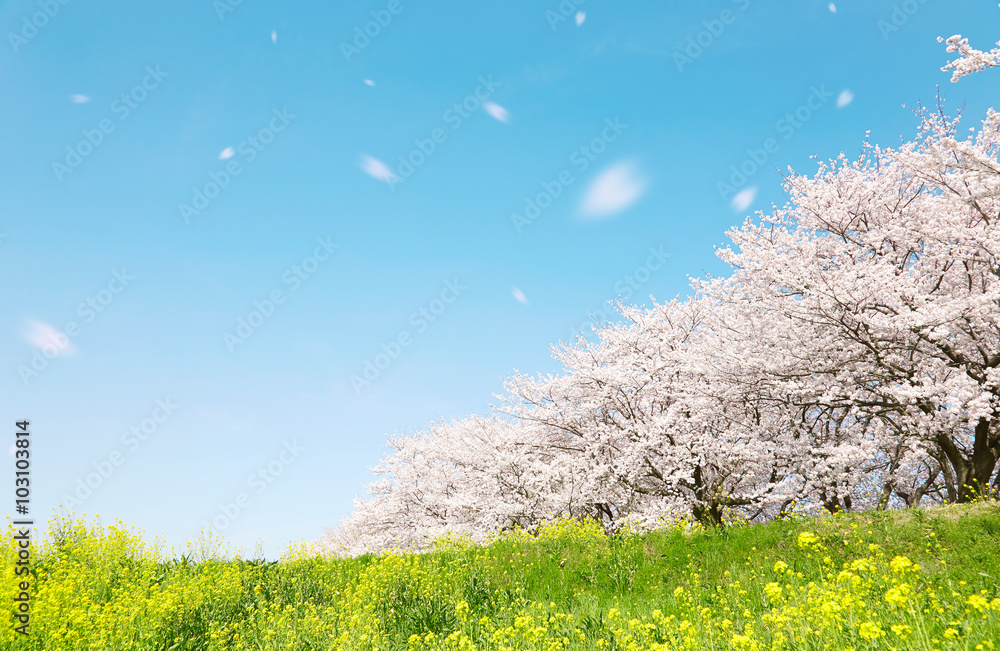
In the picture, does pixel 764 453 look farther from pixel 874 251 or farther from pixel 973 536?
pixel 973 536

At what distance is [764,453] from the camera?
56.3 ft

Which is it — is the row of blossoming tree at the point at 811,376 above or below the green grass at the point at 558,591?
above

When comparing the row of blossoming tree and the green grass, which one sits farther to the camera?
the row of blossoming tree

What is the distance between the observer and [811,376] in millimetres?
15703

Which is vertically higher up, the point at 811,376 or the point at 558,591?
the point at 811,376

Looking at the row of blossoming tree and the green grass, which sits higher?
the row of blossoming tree

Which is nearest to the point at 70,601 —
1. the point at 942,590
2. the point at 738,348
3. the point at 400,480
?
the point at 942,590

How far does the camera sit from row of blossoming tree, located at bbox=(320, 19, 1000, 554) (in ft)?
45.9

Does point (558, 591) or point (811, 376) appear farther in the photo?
point (811, 376)

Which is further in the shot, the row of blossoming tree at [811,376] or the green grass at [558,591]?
the row of blossoming tree at [811,376]

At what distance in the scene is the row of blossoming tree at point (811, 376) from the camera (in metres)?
14.0

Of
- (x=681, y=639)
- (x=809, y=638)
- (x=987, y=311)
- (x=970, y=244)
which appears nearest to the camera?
(x=809, y=638)

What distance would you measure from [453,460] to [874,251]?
20.6 meters

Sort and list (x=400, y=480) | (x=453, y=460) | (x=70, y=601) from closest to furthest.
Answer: (x=70, y=601), (x=453, y=460), (x=400, y=480)
